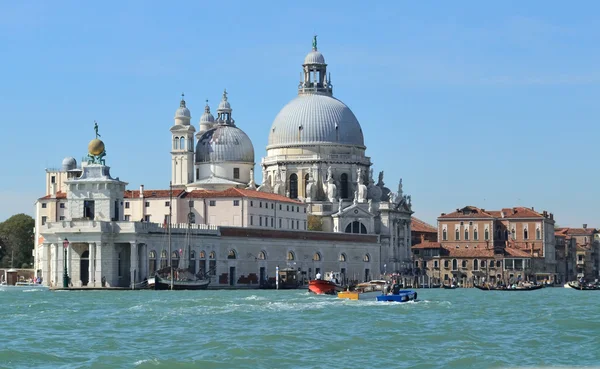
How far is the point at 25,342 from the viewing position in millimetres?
44469

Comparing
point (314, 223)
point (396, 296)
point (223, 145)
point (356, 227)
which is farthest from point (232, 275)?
point (396, 296)

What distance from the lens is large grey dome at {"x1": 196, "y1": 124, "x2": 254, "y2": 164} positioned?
127m

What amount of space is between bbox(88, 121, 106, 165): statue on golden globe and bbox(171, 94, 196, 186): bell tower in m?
27.9

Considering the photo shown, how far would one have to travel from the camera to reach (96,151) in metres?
97.8

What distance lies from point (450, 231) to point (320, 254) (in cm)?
3233

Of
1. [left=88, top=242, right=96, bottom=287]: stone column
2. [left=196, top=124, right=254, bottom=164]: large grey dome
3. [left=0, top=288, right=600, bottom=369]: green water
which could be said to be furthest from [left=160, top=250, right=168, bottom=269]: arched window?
[left=196, top=124, right=254, bottom=164]: large grey dome

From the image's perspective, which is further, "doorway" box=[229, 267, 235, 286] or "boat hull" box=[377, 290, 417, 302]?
"doorway" box=[229, 267, 235, 286]

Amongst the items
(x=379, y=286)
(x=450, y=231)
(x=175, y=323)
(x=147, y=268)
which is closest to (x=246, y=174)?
(x=450, y=231)

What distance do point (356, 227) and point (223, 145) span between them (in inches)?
538

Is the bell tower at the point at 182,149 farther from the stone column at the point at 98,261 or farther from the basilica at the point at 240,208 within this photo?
the stone column at the point at 98,261

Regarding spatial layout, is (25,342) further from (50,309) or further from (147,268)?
(147,268)

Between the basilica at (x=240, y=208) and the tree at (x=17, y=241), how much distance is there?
14.6ft

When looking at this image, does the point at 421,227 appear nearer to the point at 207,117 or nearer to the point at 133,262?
the point at 207,117

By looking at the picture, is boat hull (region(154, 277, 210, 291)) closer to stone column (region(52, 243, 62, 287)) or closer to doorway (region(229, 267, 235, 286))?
stone column (region(52, 243, 62, 287))
